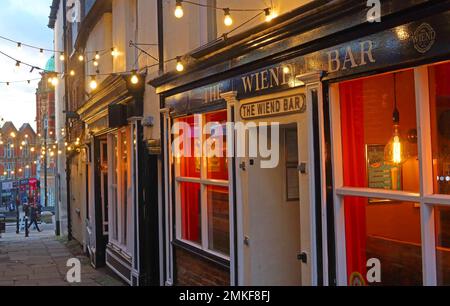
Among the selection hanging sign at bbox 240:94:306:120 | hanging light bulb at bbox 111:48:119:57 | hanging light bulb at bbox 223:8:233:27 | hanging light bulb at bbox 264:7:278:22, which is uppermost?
hanging light bulb at bbox 111:48:119:57

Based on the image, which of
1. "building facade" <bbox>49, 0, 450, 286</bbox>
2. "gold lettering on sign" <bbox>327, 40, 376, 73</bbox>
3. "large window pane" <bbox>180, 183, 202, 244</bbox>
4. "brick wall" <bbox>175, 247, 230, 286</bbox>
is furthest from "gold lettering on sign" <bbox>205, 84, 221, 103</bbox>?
"gold lettering on sign" <bbox>327, 40, 376, 73</bbox>

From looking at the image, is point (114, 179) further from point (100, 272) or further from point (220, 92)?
point (220, 92)

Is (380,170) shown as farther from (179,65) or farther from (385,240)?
(179,65)

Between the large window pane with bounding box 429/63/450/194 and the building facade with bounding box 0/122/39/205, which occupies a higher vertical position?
the building facade with bounding box 0/122/39/205

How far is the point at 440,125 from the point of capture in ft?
12.4

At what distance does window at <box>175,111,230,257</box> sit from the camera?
6.87 metres

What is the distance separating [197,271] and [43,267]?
641cm

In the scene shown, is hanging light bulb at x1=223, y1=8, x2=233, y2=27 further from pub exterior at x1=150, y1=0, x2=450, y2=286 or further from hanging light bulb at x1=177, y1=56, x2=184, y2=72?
hanging light bulb at x1=177, y1=56, x2=184, y2=72

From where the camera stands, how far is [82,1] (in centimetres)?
1730

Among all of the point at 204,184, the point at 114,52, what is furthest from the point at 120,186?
the point at 204,184

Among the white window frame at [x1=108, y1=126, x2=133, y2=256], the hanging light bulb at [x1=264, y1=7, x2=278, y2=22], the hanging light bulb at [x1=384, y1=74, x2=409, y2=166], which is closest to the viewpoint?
the hanging light bulb at [x1=384, y1=74, x2=409, y2=166]

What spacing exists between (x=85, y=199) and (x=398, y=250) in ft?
40.9

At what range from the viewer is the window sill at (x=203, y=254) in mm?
6609
